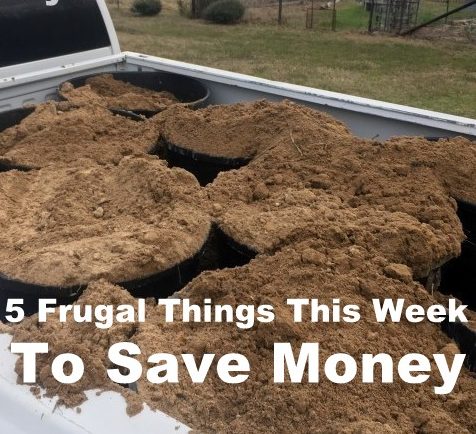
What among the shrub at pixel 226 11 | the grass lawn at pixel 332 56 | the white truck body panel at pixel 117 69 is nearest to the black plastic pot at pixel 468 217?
the white truck body panel at pixel 117 69

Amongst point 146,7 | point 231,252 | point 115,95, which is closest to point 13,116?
point 115,95

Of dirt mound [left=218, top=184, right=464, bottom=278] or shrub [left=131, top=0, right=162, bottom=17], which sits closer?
dirt mound [left=218, top=184, right=464, bottom=278]

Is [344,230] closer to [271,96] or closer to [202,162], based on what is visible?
[202,162]

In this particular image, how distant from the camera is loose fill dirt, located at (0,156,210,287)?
205 centimetres

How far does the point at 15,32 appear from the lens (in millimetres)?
3656

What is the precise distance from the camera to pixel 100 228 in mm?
2314

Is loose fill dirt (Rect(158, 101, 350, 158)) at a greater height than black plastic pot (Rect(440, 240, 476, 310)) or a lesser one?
greater

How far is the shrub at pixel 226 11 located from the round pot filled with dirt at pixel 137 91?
1418 centimetres

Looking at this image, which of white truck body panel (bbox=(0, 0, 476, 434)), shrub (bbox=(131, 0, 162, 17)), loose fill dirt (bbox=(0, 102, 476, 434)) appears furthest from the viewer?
shrub (bbox=(131, 0, 162, 17))

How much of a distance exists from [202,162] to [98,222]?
2.30ft

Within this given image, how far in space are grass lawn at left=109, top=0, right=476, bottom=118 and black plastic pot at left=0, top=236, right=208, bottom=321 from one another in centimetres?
770

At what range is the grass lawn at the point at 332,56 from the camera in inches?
408

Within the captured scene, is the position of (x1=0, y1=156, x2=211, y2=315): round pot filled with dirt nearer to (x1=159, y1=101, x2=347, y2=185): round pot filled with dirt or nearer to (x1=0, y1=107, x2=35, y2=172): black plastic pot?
(x1=159, y1=101, x2=347, y2=185): round pot filled with dirt

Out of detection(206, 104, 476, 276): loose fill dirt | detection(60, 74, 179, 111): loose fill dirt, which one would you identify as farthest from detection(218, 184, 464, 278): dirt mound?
detection(60, 74, 179, 111): loose fill dirt
